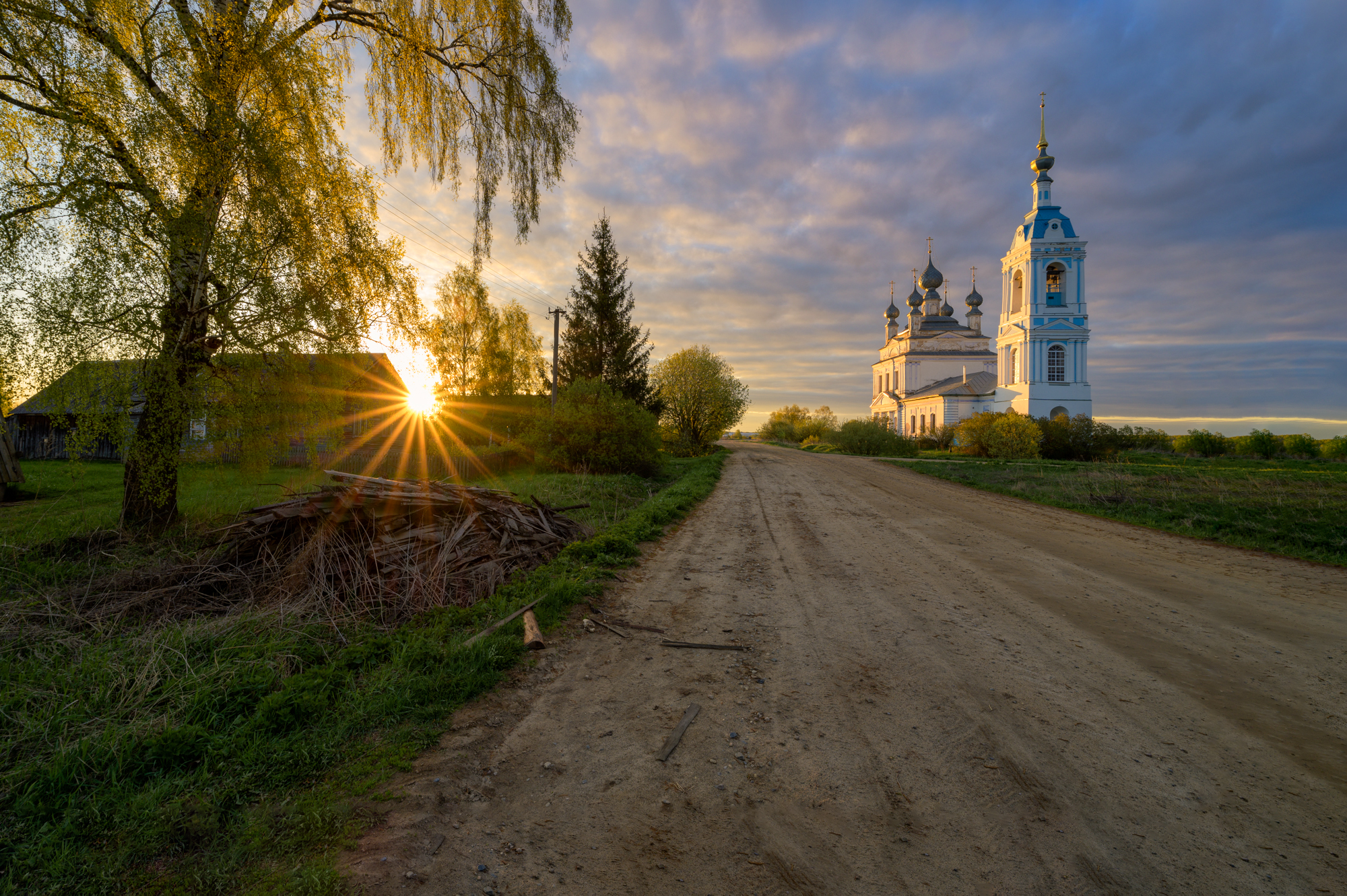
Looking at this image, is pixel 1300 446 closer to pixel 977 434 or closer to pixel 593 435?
pixel 977 434

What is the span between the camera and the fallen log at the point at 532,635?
5.03 m

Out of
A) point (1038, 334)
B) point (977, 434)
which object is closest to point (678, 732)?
point (977, 434)

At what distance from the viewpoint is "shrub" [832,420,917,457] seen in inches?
1711

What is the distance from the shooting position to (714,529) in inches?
442

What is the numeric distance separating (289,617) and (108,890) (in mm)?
3084

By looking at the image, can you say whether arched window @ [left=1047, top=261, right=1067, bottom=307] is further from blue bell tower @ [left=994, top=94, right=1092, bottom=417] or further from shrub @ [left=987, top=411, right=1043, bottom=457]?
shrub @ [left=987, top=411, right=1043, bottom=457]

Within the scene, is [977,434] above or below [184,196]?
below

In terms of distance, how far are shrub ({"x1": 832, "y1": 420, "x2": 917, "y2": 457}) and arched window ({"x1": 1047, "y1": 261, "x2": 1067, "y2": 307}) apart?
66.5 ft

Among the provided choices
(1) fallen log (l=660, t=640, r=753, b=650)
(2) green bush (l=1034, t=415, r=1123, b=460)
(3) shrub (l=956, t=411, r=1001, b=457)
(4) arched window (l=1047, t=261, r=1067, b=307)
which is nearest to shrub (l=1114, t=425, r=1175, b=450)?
(2) green bush (l=1034, t=415, r=1123, b=460)

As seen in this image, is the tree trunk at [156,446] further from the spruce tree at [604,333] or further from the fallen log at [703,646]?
the spruce tree at [604,333]

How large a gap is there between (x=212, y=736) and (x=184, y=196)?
7110mm

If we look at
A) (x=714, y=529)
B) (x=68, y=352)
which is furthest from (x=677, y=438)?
(x=68, y=352)

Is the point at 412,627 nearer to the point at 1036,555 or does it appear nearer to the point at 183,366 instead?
the point at 183,366

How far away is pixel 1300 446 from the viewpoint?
117ft
